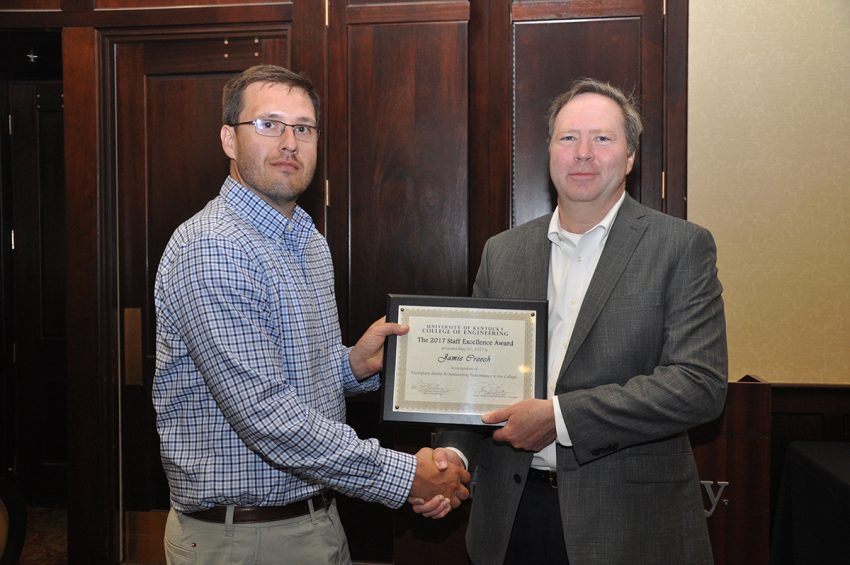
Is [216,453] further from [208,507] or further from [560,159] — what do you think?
[560,159]

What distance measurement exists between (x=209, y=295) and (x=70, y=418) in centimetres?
215

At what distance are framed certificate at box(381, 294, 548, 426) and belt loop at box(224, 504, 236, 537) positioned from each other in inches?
15.8

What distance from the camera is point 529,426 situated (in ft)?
5.21

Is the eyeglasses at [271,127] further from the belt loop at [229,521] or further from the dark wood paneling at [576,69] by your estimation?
the dark wood paneling at [576,69]

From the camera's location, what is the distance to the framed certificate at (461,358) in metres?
1.69

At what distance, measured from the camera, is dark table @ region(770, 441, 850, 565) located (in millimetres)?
2289

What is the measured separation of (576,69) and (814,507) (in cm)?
189

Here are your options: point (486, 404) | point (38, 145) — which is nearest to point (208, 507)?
point (486, 404)

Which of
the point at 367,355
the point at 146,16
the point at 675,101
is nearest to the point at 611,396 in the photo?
the point at 367,355

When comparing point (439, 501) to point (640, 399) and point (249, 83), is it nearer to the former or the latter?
point (640, 399)

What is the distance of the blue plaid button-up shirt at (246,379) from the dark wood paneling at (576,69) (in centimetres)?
164

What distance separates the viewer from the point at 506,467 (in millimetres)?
1699

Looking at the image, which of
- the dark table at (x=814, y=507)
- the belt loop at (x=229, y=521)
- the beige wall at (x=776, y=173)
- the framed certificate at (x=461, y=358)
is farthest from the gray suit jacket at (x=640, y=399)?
the beige wall at (x=776, y=173)
